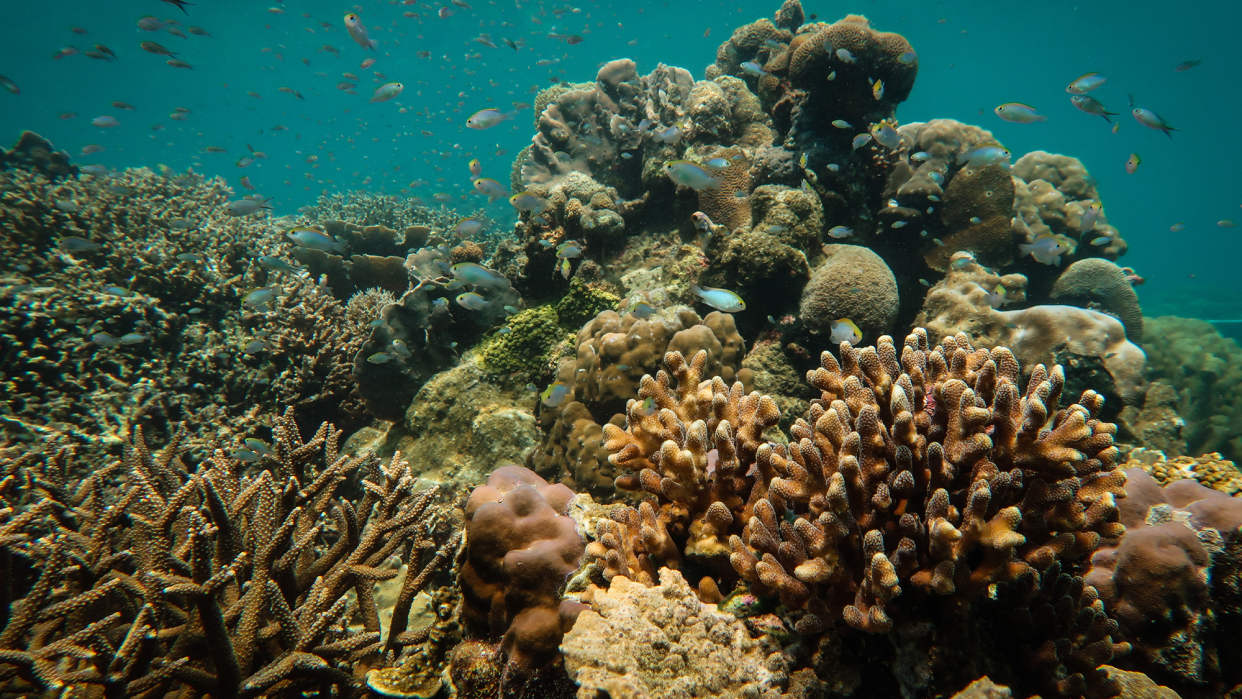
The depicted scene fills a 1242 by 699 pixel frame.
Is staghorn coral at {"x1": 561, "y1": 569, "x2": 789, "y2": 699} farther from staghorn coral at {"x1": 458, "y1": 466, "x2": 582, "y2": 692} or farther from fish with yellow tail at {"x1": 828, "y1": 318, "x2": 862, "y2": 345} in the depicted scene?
fish with yellow tail at {"x1": 828, "y1": 318, "x2": 862, "y2": 345}

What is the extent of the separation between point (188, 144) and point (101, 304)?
12730 centimetres

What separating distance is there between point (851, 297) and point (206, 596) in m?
5.84

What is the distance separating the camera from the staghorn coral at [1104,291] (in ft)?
26.2

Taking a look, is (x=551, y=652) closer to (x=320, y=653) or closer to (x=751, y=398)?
(x=320, y=653)


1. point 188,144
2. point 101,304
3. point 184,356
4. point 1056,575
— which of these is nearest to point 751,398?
point 1056,575

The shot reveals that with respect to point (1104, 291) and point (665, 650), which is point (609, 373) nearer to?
point (665, 650)

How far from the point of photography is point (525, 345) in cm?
624

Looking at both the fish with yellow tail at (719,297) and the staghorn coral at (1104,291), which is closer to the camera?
the fish with yellow tail at (719,297)

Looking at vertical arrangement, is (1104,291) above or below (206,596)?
above

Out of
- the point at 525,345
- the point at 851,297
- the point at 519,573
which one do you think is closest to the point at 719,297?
the point at 851,297

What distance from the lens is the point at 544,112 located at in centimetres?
1118

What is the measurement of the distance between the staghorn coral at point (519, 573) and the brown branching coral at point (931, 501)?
3.15 feet

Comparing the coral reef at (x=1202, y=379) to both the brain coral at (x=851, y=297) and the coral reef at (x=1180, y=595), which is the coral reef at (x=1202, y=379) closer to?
the brain coral at (x=851, y=297)

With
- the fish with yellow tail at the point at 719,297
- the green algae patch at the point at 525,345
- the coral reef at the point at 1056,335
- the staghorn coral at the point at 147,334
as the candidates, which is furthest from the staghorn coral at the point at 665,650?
the staghorn coral at the point at 147,334
